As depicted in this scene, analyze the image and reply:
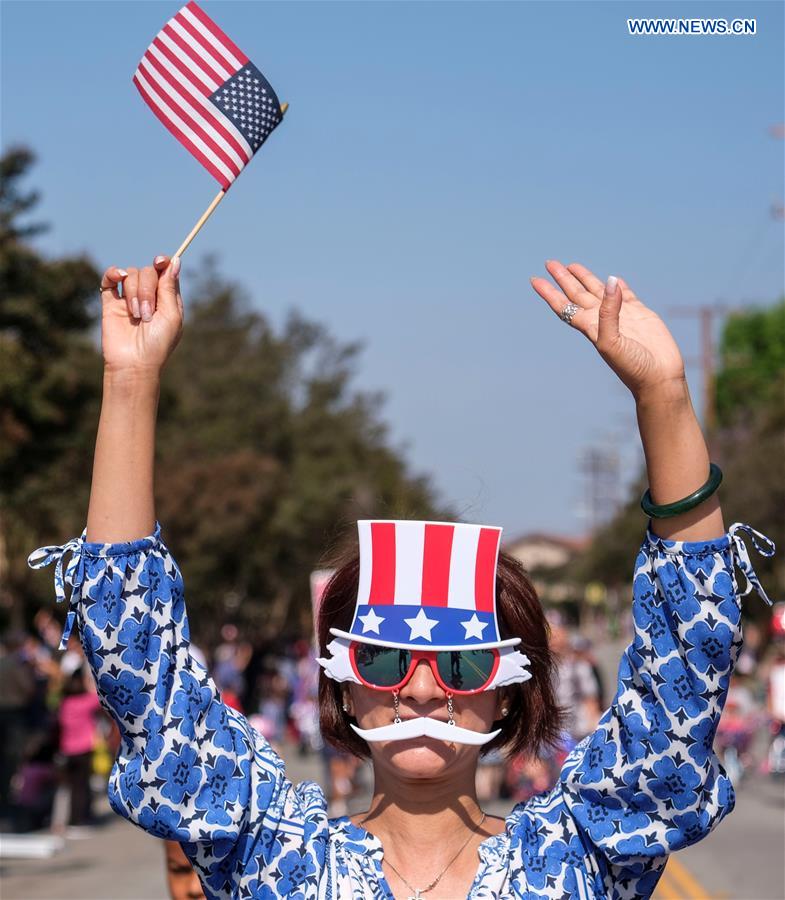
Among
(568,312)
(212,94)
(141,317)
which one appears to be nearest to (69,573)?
(141,317)

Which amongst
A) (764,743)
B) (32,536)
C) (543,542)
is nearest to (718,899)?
(764,743)

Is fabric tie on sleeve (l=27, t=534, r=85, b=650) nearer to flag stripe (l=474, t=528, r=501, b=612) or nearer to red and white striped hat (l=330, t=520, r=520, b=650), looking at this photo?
red and white striped hat (l=330, t=520, r=520, b=650)

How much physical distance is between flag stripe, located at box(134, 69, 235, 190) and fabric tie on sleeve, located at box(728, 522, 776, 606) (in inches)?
53.4

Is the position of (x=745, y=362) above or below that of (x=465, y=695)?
above

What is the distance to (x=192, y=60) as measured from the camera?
354 centimetres

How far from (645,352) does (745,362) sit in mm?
71975

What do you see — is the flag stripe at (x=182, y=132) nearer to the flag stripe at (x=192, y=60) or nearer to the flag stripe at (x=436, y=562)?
the flag stripe at (x=192, y=60)

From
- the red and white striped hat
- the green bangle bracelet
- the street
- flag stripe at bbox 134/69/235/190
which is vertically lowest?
the street

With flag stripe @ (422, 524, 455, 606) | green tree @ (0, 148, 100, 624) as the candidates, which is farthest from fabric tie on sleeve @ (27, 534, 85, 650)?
green tree @ (0, 148, 100, 624)

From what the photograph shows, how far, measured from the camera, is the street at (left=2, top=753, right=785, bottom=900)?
34.2 feet

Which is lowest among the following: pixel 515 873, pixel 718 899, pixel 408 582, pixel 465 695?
pixel 718 899

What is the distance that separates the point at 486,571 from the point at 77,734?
12.4 meters

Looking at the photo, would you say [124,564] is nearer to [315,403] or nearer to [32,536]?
[32,536]

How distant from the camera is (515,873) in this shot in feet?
9.13
